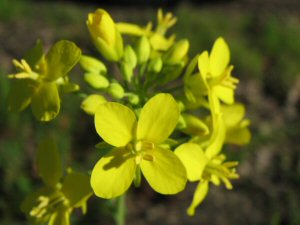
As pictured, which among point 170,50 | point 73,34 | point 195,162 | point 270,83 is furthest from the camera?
point 73,34

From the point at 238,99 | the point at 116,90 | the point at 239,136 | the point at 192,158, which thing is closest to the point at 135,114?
the point at 116,90

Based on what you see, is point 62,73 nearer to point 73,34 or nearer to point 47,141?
point 47,141

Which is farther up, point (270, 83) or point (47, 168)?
point (47, 168)

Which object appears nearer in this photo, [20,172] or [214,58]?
[214,58]

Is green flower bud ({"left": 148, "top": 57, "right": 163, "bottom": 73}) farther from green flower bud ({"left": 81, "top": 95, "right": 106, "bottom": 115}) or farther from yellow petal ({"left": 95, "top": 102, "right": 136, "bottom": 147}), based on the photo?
yellow petal ({"left": 95, "top": 102, "right": 136, "bottom": 147})

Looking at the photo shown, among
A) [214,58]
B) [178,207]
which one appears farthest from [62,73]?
[178,207]

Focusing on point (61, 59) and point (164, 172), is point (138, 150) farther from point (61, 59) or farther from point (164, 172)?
point (61, 59)

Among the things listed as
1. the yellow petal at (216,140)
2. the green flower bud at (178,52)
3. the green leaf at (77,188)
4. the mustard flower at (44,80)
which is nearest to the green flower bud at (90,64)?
the mustard flower at (44,80)
